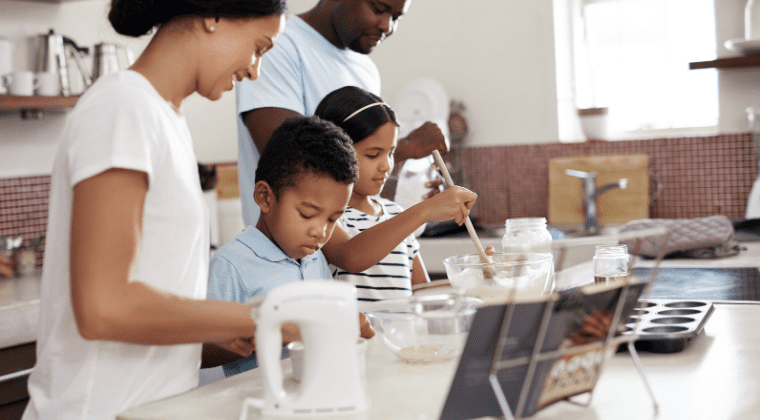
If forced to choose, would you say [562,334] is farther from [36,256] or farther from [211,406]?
[36,256]

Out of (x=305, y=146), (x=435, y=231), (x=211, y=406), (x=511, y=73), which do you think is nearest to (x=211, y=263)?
(x=305, y=146)

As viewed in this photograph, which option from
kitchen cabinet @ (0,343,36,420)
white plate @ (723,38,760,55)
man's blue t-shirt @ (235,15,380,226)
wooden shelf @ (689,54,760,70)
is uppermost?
white plate @ (723,38,760,55)

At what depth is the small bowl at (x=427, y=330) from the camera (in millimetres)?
892

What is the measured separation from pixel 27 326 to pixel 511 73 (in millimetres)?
2252

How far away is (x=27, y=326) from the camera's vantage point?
1.95m

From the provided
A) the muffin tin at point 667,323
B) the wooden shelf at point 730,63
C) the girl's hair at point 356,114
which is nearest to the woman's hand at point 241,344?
the muffin tin at point 667,323

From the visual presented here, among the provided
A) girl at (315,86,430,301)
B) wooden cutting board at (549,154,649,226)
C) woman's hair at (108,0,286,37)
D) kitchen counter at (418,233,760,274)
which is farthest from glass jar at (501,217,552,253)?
wooden cutting board at (549,154,649,226)

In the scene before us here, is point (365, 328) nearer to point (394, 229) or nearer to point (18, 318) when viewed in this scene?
point (394, 229)

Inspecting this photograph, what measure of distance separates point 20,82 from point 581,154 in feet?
7.38

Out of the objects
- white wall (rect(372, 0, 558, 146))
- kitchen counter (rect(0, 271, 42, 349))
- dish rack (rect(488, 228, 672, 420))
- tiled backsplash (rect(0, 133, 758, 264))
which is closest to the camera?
dish rack (rect(488, 228, 672, 420))

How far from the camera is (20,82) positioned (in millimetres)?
2355

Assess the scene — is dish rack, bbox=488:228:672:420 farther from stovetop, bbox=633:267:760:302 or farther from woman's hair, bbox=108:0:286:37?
stovetop, bbox=633:267:760:302

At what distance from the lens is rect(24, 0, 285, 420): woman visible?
69cm

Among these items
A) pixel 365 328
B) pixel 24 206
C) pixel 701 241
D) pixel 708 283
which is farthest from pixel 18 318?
pixel 701 241
